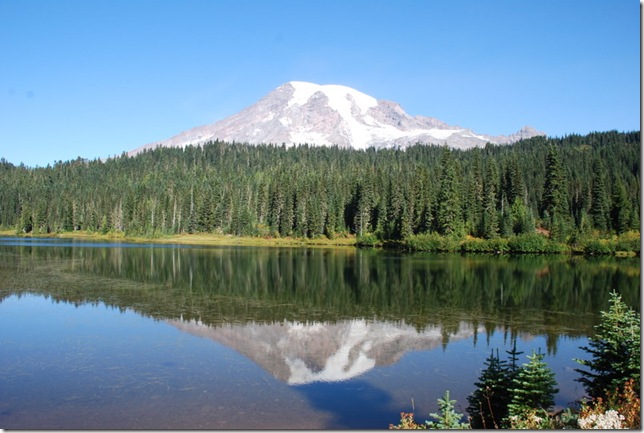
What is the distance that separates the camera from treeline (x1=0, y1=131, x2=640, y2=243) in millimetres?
104000

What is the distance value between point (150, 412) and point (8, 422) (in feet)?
12.2

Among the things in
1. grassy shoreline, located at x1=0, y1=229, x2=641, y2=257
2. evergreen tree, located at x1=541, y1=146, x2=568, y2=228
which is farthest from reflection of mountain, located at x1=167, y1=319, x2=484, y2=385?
evergreen tree, located at x1=541, y1=146, x2=568, y2=228

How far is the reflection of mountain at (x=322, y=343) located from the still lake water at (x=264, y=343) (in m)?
0.09

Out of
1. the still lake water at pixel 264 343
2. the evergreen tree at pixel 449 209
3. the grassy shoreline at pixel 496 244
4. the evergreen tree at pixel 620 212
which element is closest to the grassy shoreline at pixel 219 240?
the grassy shoreline at pixel 496 244

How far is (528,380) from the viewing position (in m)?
13.0

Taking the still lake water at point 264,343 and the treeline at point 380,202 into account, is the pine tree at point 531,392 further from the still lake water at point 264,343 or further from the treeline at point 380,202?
the treeline at point 380,202

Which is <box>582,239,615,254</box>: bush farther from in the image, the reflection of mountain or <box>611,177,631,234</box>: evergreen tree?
the reflection of mountain

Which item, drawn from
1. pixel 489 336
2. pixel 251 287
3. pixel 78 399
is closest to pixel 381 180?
pixel 251 287

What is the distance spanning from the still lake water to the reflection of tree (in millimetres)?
209

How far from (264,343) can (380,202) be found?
10281cm

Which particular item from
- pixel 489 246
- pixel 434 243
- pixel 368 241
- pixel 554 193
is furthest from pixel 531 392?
pixel 554 193

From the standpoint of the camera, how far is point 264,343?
78.2ft

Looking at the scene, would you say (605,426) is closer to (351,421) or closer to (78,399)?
(351,421)

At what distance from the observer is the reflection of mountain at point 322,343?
2005cm
